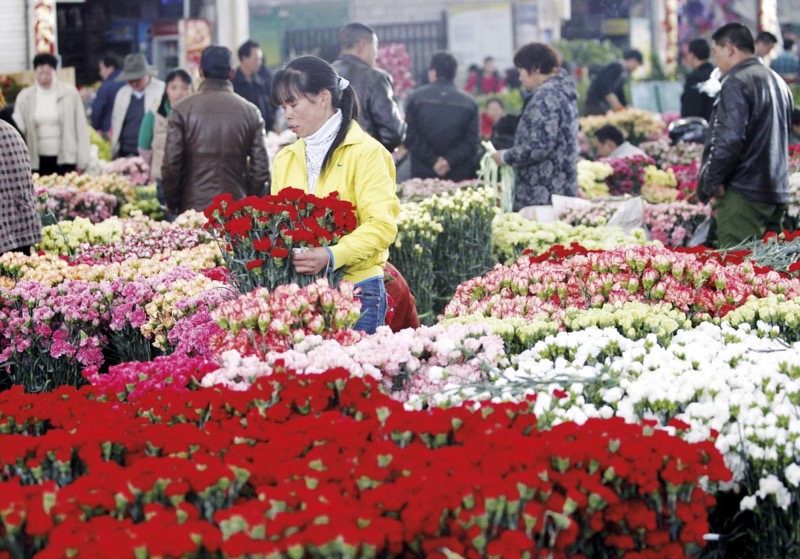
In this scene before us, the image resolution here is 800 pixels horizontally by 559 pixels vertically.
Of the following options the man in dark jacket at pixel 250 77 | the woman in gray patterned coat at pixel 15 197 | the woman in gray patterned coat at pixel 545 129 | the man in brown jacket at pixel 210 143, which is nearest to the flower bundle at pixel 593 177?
the woman in gray patterned coat at pixel 545 129

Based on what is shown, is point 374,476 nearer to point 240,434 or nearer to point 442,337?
point 240,434

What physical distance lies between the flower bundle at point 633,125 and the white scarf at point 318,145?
948cm

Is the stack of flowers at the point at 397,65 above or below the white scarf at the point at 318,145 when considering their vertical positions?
above

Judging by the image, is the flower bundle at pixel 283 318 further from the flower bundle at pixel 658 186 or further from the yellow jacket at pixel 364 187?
the flower bundle at pixel 658 186

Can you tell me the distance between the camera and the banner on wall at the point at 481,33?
2391 cm

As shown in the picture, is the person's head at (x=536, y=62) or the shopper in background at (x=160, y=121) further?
the shopper in background at (x=160, y=121)

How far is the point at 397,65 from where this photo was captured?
20.7 metres

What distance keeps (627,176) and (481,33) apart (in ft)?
44.6

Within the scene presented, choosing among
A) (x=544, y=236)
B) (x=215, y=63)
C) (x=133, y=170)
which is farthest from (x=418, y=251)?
(x=133, y=170)

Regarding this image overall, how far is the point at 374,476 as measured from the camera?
9.19ft

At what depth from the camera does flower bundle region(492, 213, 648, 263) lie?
7.68 meters

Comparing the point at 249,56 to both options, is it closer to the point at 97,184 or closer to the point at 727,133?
A: the point at 97,184

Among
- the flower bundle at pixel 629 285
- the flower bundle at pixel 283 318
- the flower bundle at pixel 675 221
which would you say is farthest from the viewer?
the flower bundle at pixel 675 221

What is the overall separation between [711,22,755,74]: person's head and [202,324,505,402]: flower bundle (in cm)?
439
